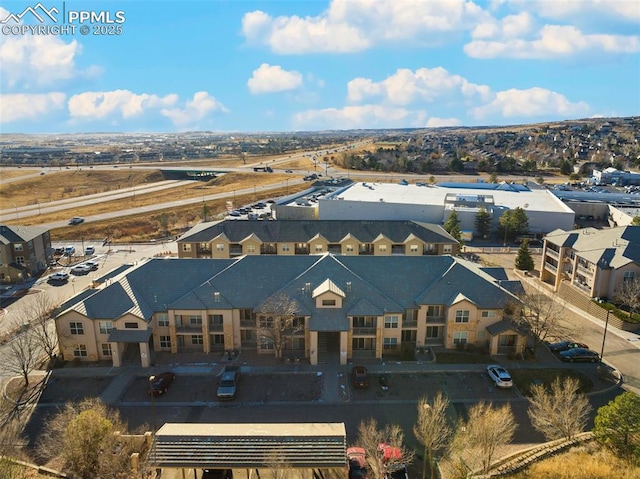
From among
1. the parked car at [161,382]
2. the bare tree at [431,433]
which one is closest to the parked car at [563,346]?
the bare tree at [431,433]

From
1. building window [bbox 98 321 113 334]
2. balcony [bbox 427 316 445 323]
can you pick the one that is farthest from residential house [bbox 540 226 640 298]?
building window [bbox 98 321 113 334]

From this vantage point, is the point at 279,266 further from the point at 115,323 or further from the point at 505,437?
the point at 505,437

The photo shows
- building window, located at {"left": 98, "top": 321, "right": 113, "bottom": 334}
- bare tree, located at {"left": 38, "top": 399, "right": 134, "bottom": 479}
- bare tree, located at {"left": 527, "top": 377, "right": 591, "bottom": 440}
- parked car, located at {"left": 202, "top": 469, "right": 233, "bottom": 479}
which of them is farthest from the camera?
building window, located at {"left": 98, "top": 321, "right": 113, "bottom": 334}

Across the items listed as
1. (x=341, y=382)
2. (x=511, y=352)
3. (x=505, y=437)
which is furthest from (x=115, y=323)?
(x=511, y=352)

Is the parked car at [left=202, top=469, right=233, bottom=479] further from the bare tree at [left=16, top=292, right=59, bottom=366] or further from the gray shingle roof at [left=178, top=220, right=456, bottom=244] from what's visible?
the gray shingle roof at [left=178, top=220, right=456, bottom=244]

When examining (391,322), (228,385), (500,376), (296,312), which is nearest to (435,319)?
(391,322)

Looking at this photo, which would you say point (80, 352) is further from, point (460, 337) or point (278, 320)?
point (460, 337)

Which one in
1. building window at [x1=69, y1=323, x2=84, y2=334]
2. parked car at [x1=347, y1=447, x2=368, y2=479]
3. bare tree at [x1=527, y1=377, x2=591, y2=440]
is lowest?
parked car at [x1=347, y1=447, x2=368, y2=479]
